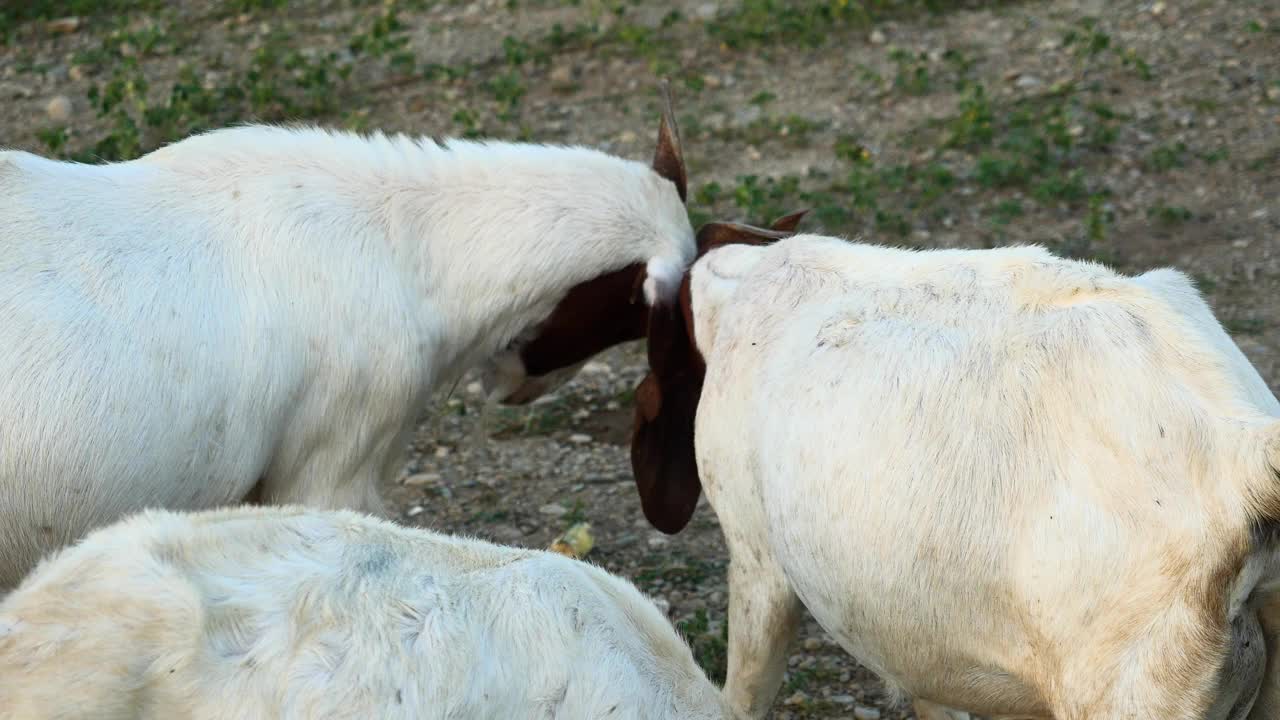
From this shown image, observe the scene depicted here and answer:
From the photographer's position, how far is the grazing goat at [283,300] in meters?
3.77

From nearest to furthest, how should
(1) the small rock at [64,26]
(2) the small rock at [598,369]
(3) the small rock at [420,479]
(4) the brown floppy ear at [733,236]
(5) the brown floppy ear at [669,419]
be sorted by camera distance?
(5) the brown floppy ear at [669,419], (4) the brown floppy ear at [733,236], (3) the small rock at [420,479], (2) the small rock at [598,369], (1) the small rock at [64,26]

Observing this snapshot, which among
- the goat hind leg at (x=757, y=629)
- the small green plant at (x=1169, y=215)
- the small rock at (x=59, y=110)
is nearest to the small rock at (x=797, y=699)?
the goat hind leg at (x=757, y=629)

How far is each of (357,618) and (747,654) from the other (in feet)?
5.57

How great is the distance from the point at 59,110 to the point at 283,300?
5352 mm

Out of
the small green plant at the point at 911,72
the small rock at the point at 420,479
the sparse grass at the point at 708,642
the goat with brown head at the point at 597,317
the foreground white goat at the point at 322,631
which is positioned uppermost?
the foreground white goat at the point at 322,631

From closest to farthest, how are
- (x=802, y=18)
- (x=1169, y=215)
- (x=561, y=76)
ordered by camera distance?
(x=1169, y=215), (x=561, y=76), (x=802, y=18)

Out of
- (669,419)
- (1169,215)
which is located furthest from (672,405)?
(1169,215)

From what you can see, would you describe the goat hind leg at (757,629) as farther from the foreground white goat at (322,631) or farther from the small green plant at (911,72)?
the small green plant at (911,72)

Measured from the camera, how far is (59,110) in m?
8.73

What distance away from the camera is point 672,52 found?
913 cm

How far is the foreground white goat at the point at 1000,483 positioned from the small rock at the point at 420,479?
2.14m

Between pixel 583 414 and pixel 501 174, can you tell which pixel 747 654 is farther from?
pixel 583 414

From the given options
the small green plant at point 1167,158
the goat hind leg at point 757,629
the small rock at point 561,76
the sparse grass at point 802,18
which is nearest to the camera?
the goat hind leg at point 757,629

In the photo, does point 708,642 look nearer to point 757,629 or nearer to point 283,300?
point 757,629
